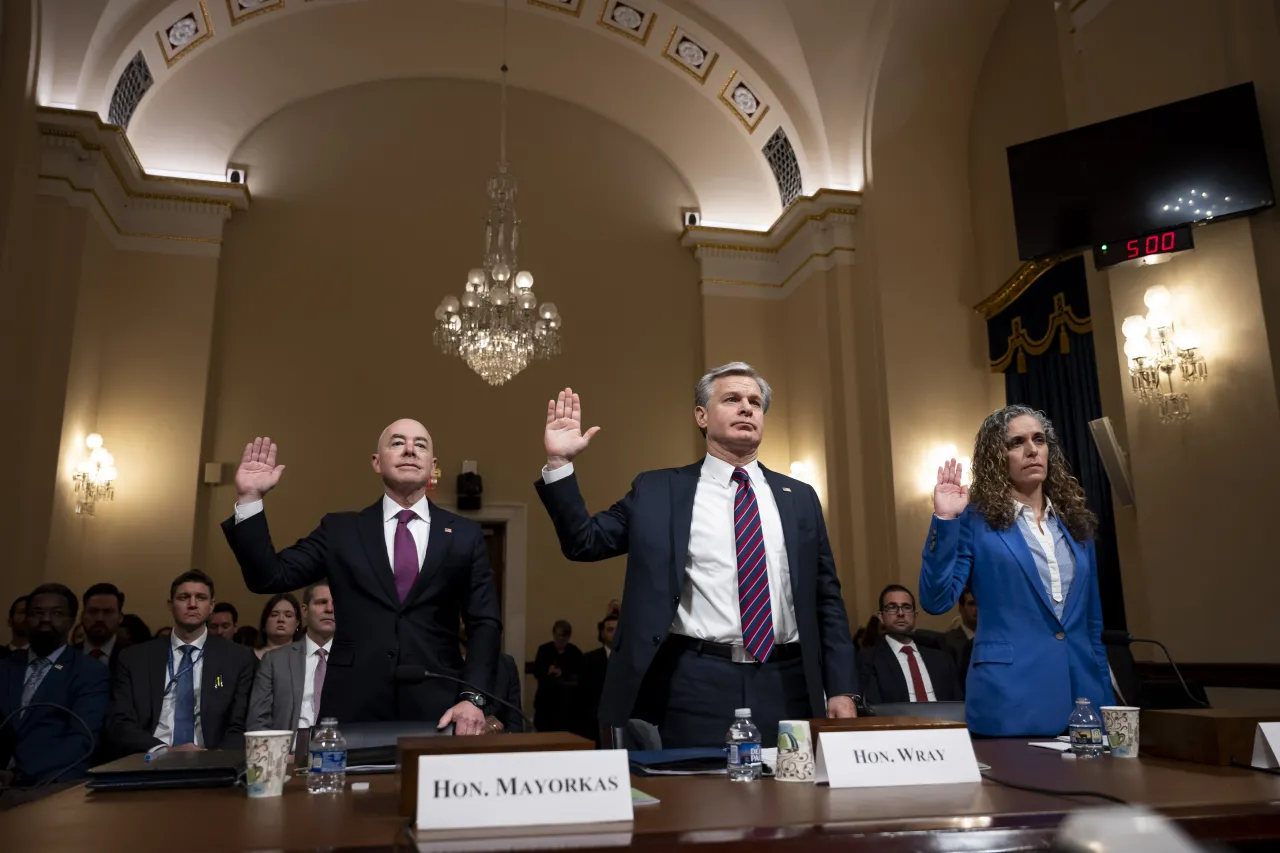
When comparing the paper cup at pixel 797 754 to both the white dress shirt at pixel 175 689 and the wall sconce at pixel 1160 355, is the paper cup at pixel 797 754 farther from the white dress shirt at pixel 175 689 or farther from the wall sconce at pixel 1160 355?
the wall sconce at pixel 1160 355

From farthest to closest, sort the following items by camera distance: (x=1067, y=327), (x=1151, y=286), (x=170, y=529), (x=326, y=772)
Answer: (x=170, y=529)
(x=1067, y=327)
(x=1151, y=286)
(x=326, y=772)

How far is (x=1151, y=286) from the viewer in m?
5.34

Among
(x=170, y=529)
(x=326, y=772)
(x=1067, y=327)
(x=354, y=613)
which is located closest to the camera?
(x=326, y=772)

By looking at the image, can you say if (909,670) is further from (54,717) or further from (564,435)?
(54,717)

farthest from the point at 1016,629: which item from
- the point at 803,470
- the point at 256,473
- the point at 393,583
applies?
the point at 803,470

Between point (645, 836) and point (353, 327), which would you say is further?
point (353, 327)

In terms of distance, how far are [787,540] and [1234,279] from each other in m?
3.61

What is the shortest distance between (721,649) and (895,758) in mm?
857

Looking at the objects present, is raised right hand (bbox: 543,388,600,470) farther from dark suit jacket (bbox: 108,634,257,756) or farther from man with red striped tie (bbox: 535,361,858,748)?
dark suit jacket (bbox: 108,634,257,756)

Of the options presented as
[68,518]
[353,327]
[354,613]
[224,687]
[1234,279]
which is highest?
[353,327]

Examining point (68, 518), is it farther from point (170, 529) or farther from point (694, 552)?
point (694, 552)

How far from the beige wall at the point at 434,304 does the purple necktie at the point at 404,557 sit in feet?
19.5

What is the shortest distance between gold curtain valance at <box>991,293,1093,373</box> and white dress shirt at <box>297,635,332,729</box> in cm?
515

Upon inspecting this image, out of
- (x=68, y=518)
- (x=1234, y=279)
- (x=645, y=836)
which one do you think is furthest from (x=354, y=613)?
(x=68, y=518)
